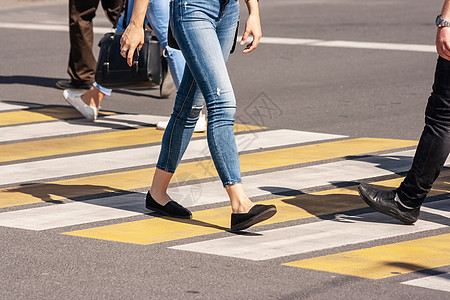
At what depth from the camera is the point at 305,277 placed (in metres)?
4.67

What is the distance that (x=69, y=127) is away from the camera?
8.95 m

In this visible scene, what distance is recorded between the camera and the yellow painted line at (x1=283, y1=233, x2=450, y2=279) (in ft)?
15.7

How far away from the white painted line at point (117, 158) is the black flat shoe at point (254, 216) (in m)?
2.00

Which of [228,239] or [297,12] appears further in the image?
[297,12]

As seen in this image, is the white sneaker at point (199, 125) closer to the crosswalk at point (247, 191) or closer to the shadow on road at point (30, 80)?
the crosswalk at point (247, 191)

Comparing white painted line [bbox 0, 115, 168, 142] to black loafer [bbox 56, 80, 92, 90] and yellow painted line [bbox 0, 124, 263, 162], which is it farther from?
black loafer [bbox 56, 80, 92, 90]

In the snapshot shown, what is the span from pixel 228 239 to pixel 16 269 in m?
1.11

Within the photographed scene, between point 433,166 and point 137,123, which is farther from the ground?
point 433,166

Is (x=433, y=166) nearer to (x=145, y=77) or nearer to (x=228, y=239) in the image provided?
(x=228, y=239)

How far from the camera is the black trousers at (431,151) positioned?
18.2ft

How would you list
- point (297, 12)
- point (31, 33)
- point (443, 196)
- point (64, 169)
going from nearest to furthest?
point (443, 196) → point (64, 169) → point (31, 33) → point (297, 12)

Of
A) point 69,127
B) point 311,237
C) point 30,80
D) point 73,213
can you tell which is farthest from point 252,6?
point 30,80

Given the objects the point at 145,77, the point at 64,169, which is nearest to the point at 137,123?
the point at 145,77

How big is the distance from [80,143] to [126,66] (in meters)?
0.74
